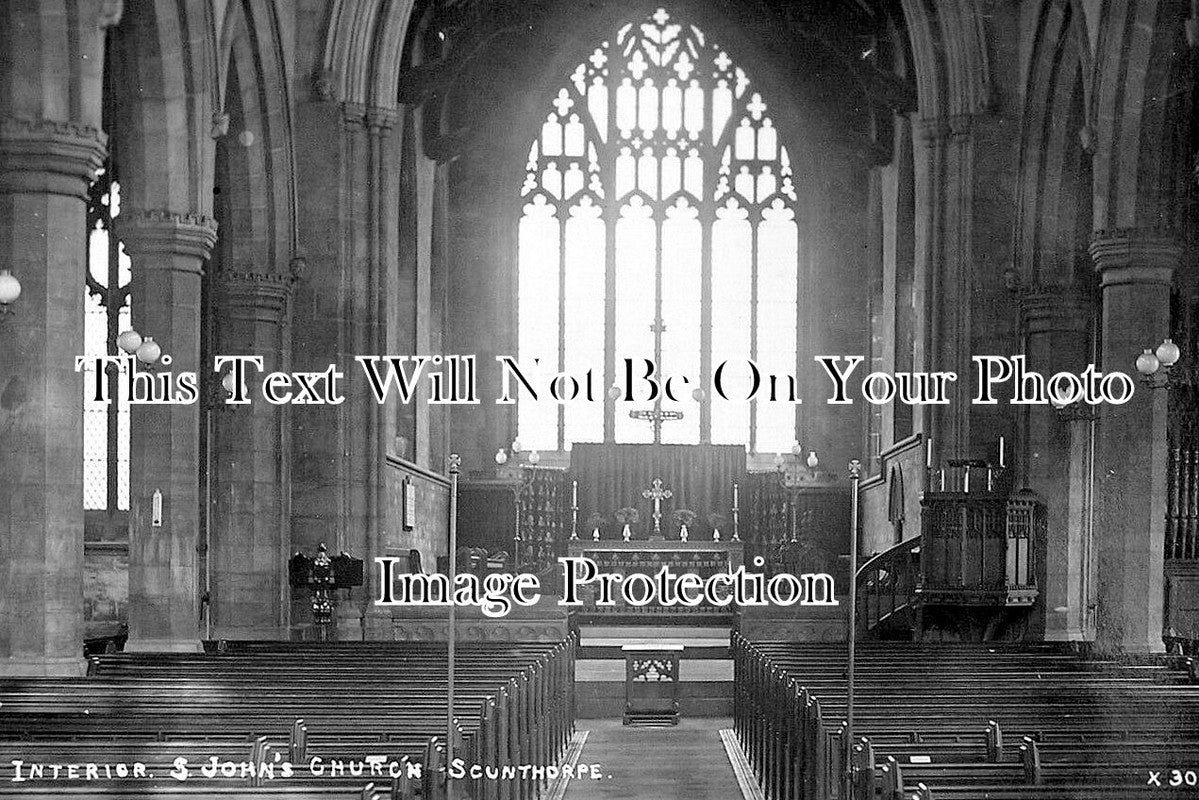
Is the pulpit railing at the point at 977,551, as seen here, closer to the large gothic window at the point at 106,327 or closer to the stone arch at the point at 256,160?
the stone arch at the point at 256,160

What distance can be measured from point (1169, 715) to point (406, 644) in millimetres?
7713

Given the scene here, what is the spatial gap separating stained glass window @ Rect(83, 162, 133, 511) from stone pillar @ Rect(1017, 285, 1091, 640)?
11.6 metres

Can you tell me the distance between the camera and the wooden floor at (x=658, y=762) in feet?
44.1

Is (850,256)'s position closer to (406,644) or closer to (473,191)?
(473,191)

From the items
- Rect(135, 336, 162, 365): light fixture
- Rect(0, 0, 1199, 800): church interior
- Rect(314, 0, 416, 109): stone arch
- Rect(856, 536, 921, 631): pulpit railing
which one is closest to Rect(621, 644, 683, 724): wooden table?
Rect(0, 0, 1199, 800): church interior

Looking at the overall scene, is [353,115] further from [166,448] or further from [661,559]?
[661,559]

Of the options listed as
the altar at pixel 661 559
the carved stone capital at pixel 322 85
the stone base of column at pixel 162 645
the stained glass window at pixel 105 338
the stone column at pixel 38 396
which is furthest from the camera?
the altar at pixel 661 559

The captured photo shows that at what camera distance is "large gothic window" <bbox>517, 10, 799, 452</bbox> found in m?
32.2

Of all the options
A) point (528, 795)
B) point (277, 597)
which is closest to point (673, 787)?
point (528, 795)

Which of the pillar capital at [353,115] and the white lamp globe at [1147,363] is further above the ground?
the pillar capital at [353,115]

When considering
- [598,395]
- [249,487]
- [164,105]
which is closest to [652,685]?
[249,487]

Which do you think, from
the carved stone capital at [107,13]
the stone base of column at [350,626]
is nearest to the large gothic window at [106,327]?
the stone base of column at [350,626]

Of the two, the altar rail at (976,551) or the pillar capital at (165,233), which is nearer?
the pillar capital at (165,233)

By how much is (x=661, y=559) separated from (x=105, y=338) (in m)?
8.35
